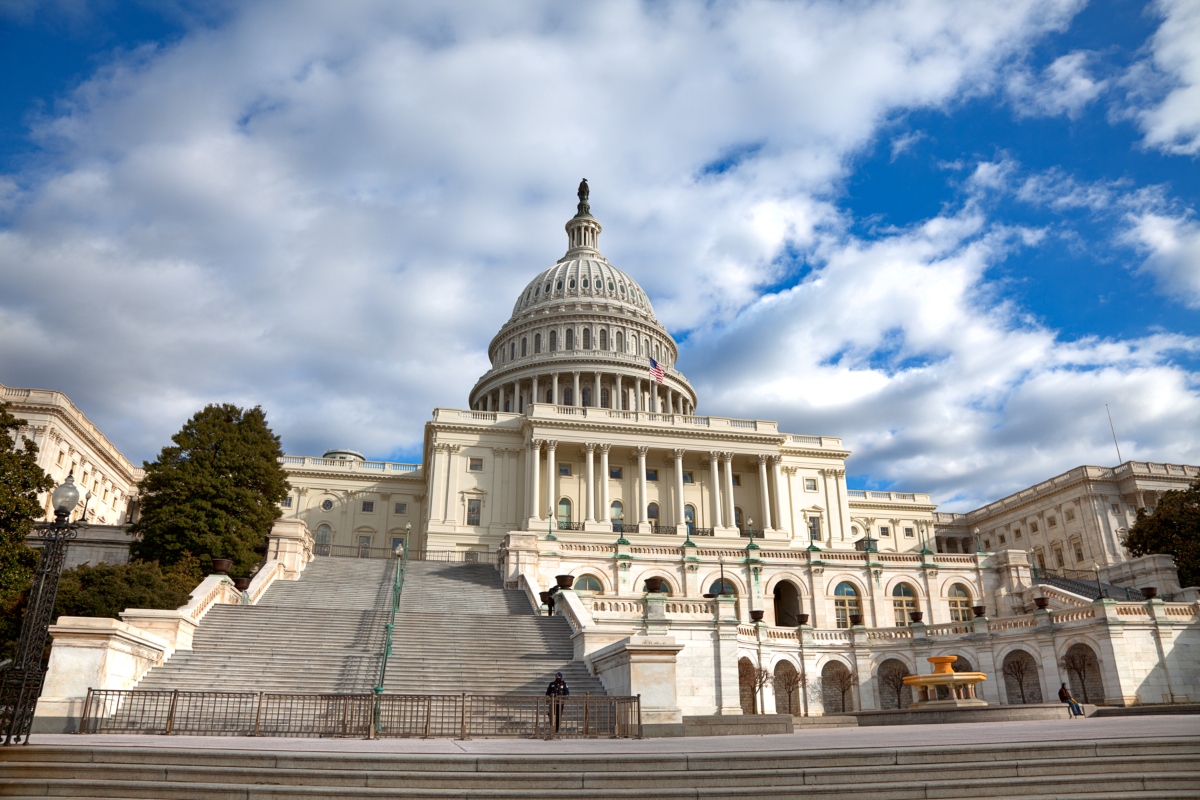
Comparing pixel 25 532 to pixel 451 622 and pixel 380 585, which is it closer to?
pixel 380 585

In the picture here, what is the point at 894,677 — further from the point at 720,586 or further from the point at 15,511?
the point at 15,511

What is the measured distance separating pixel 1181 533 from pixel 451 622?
44.1 meters

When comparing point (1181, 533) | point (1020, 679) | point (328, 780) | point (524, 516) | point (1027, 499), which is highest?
point (1027, 499)

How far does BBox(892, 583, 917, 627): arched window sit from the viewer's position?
48.4 m

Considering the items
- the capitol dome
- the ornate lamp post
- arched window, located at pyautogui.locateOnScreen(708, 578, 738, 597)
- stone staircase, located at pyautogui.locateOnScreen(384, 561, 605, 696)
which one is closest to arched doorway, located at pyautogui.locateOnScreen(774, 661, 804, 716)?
arched window, located at pyautogui.locateOnScreen(708, 578, 738, 597)

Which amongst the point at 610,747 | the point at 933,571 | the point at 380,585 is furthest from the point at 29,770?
the point at 933,571

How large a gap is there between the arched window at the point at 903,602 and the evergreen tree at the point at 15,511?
42.1 meters

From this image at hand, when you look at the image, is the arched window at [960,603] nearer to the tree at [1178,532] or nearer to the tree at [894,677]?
the tree at [894,677]

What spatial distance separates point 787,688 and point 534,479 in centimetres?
3404

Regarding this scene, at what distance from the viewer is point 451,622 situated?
3016 centimetres

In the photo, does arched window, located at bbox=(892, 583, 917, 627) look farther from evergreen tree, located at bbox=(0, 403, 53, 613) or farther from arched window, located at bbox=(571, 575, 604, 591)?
evergreen tree, located at bbox=(0, 403, 53, 613)

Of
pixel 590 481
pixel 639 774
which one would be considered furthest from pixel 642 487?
pixel 639 774

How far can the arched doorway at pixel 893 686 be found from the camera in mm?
40281

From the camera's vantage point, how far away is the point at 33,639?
44.6ft
